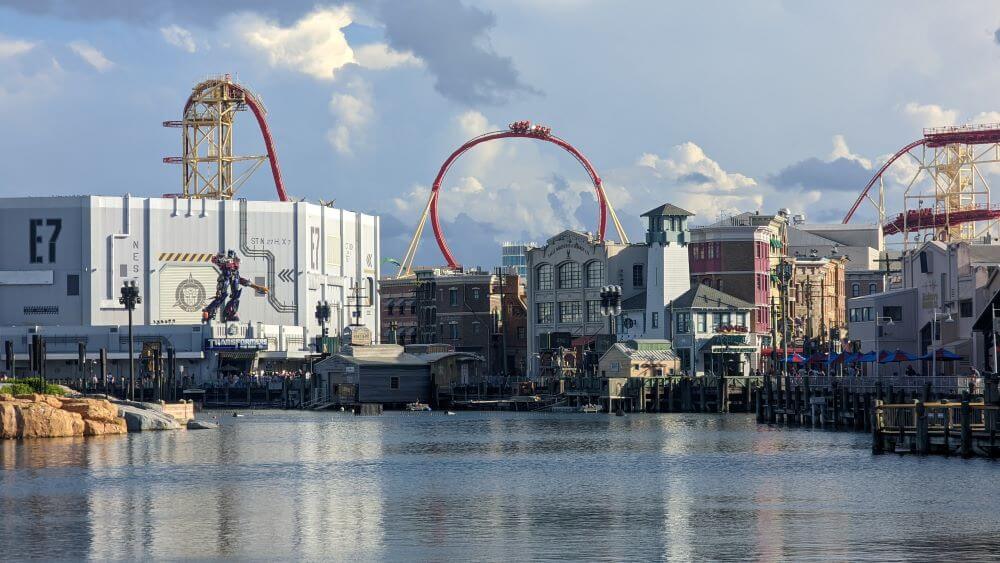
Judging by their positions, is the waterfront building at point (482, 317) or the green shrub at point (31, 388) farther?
the waterfront building at point (482, 317)

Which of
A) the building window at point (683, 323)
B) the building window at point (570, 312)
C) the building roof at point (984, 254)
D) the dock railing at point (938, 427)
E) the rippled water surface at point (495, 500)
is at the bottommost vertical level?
the rippled water surface at point (495, 500)

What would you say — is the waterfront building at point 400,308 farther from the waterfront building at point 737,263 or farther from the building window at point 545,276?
the waterfront building at point 737,263

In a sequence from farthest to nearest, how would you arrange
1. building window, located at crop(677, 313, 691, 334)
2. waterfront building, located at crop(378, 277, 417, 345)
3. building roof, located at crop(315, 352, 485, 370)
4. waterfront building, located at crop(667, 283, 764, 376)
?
waterfront building, located at crop(378, 277, 417, 345), building roof, located at crop(315, 352, 485, 370), building window, located at crop(677, 313, 691, 334), waterfront building, located at crop(667, 283, 764, 376)

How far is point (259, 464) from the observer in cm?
7088

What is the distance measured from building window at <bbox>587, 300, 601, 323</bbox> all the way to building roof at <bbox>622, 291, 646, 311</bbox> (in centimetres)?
869

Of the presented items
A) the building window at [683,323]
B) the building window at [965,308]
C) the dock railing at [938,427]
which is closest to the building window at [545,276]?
the building window at [683,323]

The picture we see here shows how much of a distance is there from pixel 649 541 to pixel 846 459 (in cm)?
2755

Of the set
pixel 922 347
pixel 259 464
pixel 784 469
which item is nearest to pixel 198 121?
pixel 922 347

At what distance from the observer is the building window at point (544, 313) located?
537 feet

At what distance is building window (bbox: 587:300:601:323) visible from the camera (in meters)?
160

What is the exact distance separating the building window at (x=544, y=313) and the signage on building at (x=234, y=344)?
99.8 ft

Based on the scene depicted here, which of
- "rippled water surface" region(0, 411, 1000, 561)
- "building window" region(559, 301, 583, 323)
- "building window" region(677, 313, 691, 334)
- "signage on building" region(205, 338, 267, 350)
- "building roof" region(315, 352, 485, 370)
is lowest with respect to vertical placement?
"rippled water surface" region(0, 411, 1000, 561)

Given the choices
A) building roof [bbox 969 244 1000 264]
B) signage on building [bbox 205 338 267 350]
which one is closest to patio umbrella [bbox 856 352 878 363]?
building roof [bbox 969 244 1000 264]

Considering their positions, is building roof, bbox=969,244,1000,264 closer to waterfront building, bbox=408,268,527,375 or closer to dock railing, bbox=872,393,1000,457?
dock railing, bbox=872,393,1000,457
